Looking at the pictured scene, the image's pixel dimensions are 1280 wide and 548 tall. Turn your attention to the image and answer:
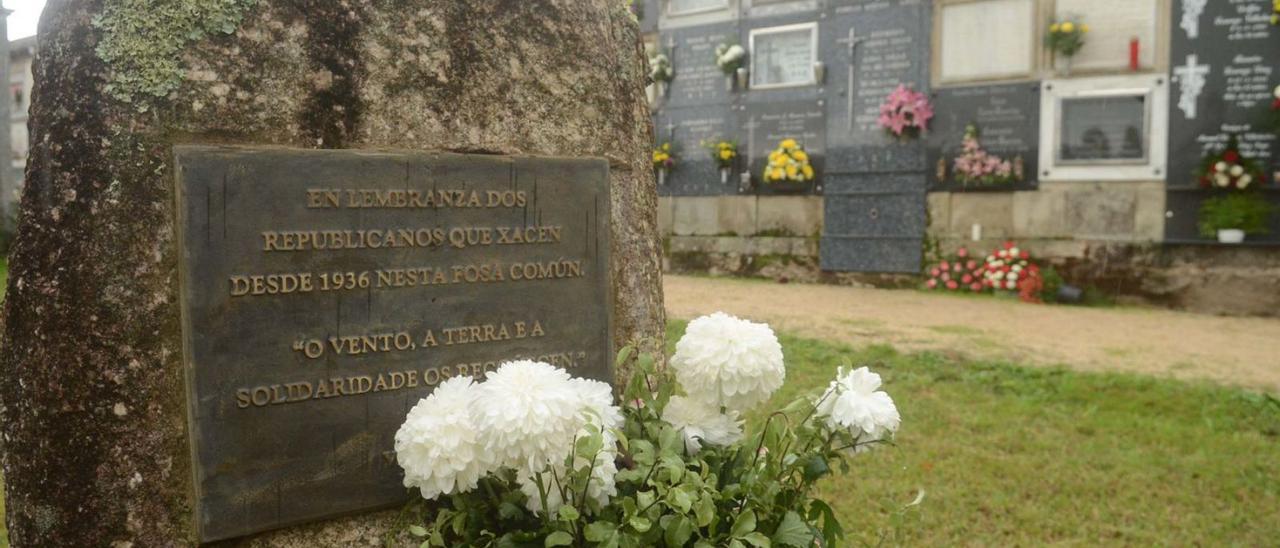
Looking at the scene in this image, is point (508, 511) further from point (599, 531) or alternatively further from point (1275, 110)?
point (1275, 110)

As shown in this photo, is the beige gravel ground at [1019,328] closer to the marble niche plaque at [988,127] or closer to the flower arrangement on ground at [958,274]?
the flower arrangement on ground at [958,274]

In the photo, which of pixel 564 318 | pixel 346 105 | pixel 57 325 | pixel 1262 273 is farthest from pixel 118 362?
pixel 1262 273

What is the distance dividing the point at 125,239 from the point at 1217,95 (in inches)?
357

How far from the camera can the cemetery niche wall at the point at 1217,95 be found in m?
8.00

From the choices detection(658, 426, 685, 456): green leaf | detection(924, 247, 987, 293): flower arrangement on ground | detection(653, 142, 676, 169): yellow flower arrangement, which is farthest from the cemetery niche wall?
detection(658, 426, 685, 456): green leaf

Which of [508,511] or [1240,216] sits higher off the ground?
[1240,216]

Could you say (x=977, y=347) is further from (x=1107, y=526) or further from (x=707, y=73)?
(x=707, y=73)

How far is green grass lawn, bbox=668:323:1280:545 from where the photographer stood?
3109 millimetres

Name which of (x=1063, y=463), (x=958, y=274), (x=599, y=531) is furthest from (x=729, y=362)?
(x=958, y=274)

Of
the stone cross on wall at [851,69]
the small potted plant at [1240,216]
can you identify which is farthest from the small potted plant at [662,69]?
the small potted plant at [1240,216]

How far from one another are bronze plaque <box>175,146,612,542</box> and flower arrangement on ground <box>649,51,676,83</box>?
8948mm

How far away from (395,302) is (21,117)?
2227 centimetres

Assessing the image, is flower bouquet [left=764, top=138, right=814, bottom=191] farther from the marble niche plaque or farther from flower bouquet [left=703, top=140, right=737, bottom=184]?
the marble niche plaque

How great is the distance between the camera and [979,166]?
9.12 meters
